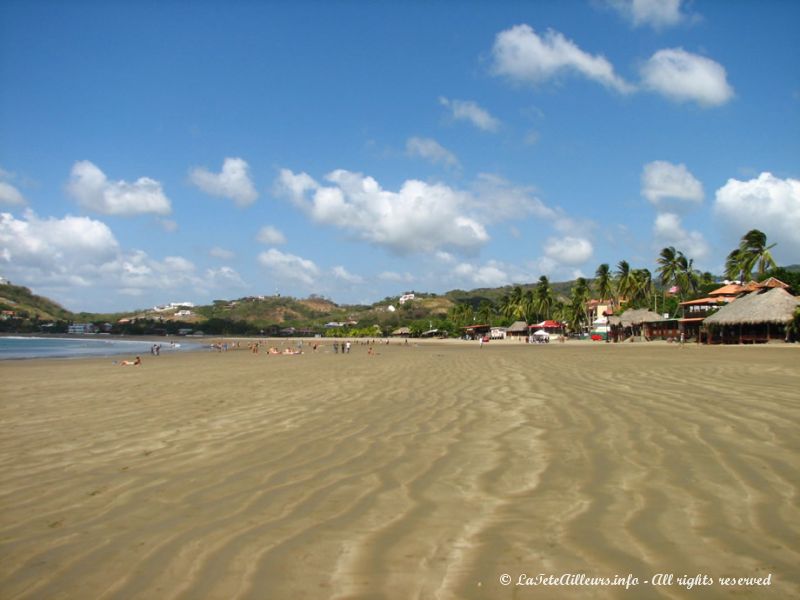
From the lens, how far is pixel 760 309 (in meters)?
35.0

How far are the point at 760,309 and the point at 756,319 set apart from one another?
96cm

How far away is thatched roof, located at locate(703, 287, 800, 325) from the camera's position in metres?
33.7

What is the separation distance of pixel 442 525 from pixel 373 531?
0.46 metres

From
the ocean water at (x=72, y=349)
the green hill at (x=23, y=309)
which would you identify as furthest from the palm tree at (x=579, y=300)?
the green hill at (x=23, y=309)

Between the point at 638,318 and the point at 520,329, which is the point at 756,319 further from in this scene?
the point at 520,329

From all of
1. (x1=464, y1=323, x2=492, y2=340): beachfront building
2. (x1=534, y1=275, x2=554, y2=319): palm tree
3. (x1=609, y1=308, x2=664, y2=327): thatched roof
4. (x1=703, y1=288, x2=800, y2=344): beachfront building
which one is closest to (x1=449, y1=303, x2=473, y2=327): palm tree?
(x1=464, y1=323, x2=492, y2=340): beachfront building

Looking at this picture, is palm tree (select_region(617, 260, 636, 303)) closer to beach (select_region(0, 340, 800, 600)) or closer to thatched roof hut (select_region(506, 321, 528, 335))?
thatched roof hut (select_region(506, 321, 528, 335))

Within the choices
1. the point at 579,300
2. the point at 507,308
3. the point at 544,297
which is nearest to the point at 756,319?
the point at 579,300

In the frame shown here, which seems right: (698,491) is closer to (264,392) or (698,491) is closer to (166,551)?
(166,551)

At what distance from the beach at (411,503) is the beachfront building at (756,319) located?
3056 centimetres

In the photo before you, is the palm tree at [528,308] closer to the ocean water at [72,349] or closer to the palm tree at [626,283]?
the palm tree at [626,283]

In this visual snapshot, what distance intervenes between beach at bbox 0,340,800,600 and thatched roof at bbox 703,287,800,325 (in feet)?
99.6

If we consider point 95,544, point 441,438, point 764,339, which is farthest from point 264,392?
point 764,339

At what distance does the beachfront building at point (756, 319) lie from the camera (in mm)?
33844
